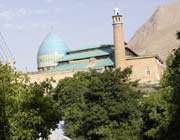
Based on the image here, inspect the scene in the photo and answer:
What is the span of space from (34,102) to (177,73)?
38.3 ft

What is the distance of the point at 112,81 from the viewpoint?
47.8m

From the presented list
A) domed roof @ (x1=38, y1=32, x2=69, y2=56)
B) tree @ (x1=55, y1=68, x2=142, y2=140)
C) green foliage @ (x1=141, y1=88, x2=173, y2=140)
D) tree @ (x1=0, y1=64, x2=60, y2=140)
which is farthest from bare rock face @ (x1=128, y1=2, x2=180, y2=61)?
tree @ (x1=0, y1=64, x2=60, y2=140)

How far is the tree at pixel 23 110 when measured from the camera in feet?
78.6

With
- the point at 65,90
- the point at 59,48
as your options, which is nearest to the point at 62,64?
the point at 59,48

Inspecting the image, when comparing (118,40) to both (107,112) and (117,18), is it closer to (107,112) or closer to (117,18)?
(117,18)

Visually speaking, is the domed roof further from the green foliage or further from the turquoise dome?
the green foliage

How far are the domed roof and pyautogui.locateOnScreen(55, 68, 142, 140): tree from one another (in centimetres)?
4057

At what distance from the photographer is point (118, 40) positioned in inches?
3280

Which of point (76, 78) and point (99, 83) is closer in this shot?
point (99, 83)

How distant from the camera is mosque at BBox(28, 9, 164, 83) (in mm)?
83375

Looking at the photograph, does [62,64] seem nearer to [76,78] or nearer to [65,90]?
[76,78]

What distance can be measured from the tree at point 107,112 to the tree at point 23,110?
17.6m

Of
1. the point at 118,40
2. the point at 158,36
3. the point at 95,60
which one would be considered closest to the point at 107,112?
the point at 118,40

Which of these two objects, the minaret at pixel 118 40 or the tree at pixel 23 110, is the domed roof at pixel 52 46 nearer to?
the minaret at pixel 118 40
